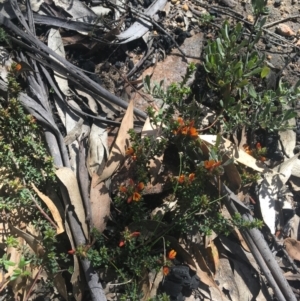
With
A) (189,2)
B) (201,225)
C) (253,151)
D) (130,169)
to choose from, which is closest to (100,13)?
(189,2)

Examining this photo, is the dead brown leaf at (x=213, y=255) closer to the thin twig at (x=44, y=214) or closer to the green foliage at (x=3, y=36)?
the thin twig at (x=44, y=214)

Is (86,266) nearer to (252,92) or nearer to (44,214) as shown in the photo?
(44,214)

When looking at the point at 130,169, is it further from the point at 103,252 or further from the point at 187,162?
the point at 103,252

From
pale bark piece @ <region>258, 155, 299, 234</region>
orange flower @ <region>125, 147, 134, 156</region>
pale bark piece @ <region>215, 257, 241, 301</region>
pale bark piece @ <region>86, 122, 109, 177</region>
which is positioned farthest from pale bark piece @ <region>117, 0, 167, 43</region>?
pale bark piece @ <region>215, 257, 241, 301</region>

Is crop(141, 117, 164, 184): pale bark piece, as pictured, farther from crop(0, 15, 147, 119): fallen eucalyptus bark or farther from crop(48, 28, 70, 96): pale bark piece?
crop(48, 28, 70, 96): pale bark piece

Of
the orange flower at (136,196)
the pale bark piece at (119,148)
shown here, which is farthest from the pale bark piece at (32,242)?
the orange flower at (136,196)

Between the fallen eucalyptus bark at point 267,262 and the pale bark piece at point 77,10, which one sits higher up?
the pale bark piece at point 77,10

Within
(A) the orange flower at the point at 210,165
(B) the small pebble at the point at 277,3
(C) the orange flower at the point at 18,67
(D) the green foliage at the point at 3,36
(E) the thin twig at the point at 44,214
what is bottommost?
A: (E) the thin twig at the point at 44,214

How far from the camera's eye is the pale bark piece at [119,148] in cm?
302

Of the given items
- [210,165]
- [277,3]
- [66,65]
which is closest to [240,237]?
[210,165]

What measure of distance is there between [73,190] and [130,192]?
1.27 feet

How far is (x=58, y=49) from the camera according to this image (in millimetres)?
3371

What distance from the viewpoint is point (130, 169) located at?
3.06 metres

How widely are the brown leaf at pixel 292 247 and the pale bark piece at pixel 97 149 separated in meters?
1.25
